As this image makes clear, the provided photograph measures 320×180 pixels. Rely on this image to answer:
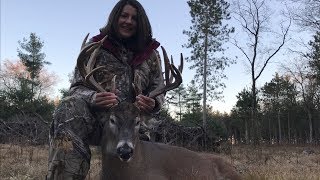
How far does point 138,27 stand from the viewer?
5293 millimetres

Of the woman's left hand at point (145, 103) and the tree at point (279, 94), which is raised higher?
the tree at point (279, 94)

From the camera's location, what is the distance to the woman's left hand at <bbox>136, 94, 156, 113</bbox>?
477 cm

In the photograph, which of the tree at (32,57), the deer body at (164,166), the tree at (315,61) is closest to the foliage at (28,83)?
the tree at (32,57)

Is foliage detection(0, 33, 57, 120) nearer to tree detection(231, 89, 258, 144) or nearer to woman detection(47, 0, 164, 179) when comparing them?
tree detection(231, 89, 258, 144)

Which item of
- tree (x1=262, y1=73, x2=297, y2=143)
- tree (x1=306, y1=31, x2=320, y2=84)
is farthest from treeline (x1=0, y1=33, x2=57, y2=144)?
tree (x1=262, y1=73, x2=297, y2=143)

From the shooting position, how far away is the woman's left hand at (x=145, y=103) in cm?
477

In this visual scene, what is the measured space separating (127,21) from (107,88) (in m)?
0.79

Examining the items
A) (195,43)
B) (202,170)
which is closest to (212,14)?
(195,43)

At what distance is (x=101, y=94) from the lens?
4586 millimetres

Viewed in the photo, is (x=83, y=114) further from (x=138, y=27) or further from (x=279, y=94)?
(x=279, y=94)

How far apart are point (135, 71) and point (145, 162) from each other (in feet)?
3.38

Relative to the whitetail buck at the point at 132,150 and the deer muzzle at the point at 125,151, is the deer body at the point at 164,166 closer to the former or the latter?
the whitetail buck at the point at 132,150

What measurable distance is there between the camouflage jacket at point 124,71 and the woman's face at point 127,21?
161 millimetres

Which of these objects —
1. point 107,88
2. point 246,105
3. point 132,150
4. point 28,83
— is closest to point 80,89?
point 107,88
